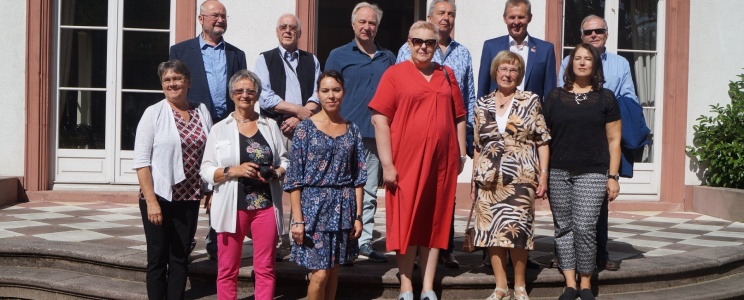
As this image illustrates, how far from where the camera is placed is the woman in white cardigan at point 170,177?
475 centimetres

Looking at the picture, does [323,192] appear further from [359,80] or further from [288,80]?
[288,80]

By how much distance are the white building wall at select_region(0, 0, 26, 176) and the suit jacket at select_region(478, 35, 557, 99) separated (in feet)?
18.3

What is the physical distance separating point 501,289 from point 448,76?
1.30 metres

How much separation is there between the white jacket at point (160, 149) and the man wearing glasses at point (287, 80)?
95 centimetres

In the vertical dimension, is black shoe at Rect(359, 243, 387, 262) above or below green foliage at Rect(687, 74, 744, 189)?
below

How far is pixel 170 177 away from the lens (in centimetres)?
477

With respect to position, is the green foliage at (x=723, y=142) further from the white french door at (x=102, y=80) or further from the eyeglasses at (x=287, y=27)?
the white french door at (x=102, y=80)

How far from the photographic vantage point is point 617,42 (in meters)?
9.84

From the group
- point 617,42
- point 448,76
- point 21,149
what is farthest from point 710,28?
point 21,149

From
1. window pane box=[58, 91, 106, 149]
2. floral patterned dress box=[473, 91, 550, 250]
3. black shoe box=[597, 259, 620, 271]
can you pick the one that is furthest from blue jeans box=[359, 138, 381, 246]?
window pane box=[58, 91, 106, 149]

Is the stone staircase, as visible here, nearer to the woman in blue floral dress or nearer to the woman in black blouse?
the woman in black blouse

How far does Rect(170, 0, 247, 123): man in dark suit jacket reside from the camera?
5.56m

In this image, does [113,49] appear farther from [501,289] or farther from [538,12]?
[501,289]

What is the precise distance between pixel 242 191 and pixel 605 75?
8.64 feet
